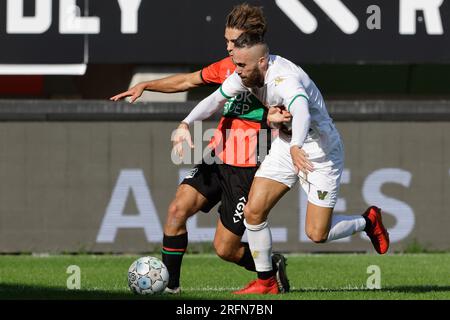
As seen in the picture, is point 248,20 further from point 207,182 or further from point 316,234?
point 316,234

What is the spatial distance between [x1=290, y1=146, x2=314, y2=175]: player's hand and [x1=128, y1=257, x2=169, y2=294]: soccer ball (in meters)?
1.68

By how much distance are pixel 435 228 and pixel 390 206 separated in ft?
2.39

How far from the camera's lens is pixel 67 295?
9.57 meters

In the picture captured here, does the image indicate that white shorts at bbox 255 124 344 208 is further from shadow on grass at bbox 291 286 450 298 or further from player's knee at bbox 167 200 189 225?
shadow on grass at bbox 291 286 450 298

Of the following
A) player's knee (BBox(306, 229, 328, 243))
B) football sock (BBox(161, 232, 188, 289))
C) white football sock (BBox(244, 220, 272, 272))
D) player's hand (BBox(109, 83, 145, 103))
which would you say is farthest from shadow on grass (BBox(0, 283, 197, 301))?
player's hand (BBox(109, 83, 145, 103))

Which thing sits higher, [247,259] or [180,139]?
[180,139]

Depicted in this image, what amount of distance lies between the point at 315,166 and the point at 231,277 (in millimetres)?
3214

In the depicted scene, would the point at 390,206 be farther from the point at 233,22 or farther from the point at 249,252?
the point at 233,22

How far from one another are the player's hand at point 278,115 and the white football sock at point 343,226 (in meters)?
1.15

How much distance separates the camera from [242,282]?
39.3 ft

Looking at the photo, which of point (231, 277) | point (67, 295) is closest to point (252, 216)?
point (67, 295)

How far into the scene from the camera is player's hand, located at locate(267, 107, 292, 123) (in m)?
9.34

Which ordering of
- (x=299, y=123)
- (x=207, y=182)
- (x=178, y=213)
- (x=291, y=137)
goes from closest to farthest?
(x=299, y=123) < (x=291, y=137) < (x=178, y=213) < (x=207, y=182)
